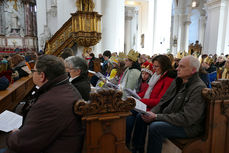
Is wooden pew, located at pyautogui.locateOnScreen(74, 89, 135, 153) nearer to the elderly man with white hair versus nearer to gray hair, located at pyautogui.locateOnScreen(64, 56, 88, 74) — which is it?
the elderly man with white hair

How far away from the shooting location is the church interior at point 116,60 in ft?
5.69

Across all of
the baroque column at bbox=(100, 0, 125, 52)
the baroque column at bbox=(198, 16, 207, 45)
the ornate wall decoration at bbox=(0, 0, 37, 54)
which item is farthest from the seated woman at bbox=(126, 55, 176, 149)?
the baroque column at bbox=(198, 16, 207, 45)

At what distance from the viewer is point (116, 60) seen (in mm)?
5695

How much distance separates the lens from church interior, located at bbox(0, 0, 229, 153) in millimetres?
1733

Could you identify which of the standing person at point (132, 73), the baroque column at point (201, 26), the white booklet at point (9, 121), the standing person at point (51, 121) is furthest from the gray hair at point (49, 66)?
the baroque column at point (201, 26)

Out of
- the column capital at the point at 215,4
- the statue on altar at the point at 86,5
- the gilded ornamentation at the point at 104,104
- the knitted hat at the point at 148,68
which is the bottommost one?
the gilded ornamentation at the point at 104,104

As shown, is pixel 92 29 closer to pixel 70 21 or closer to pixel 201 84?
pixel 70 21

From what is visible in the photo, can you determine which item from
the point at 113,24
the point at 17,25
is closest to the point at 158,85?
the point at 113,24

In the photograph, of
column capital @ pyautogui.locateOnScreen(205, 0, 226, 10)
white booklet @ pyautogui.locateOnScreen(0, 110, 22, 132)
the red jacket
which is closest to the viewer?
white booklet @ pyautogui.locateOnScreen(0, 110, 22, 132)

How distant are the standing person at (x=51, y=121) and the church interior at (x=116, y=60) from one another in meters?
0.06

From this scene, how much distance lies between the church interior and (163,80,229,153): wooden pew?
0.01 m

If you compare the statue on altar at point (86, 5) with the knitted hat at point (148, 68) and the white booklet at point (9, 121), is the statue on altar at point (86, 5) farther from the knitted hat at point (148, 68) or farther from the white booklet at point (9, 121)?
the white booklet at point (9, 121)

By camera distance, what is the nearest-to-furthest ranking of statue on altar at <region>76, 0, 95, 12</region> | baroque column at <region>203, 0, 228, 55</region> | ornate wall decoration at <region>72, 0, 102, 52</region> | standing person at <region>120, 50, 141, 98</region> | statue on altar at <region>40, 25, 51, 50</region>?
standing person at <region>120, 50, 141, 98</region>
ornate wall decoration at <region>72, 0, 102, 52</region>
statue on altar at <region>76, 0, 95, 12</region>
baroque column at <region>203, 0, 228, 55</region>
statue on altar at <region>40, 25, 51, 50</region>

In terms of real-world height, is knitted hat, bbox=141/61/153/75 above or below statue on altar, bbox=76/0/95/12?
below
